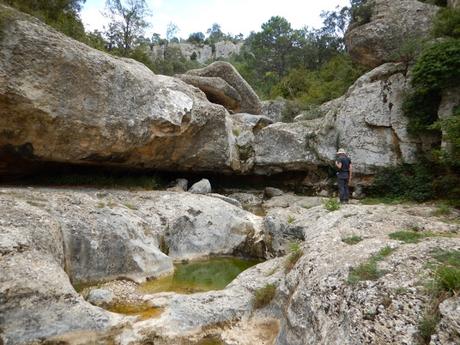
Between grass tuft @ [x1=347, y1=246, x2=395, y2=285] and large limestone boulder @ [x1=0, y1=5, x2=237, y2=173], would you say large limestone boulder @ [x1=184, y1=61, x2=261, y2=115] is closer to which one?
large limestone boulder @ [x1=0, y1=5, x2=237, y2=173]

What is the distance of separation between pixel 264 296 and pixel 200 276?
3.55 metres

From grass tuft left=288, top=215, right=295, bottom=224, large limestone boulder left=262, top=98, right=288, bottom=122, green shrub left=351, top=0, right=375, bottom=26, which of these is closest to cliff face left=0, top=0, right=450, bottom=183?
green shrub left=351, top=0, right=375, bottom=26

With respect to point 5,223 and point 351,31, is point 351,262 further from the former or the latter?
point 351,31

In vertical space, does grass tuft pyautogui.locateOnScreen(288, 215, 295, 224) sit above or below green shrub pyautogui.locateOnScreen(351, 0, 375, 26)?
below

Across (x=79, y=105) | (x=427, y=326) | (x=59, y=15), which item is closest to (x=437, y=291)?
(x=427, y=326)

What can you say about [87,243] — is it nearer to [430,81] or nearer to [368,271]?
[368,271]

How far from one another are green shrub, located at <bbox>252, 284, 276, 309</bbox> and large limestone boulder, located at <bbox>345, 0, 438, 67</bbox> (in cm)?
1711

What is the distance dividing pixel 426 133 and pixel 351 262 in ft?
43.4

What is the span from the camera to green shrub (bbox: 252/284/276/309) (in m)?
7.17

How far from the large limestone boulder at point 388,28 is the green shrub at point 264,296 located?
17108mm

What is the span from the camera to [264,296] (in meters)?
7.22

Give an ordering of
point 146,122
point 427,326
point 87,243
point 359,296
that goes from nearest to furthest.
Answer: point 427,326 → point 359,296 → point 87,243 → point 146,122

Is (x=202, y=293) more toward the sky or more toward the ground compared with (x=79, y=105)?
more toward the ground

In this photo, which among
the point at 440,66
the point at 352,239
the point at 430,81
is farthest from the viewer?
the point at 430,81
